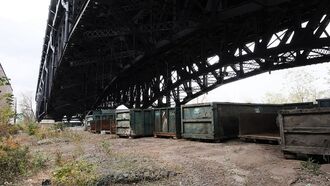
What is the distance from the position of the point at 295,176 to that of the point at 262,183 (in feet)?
2.42

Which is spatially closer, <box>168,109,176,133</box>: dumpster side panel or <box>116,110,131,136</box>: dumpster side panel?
<box>168,109,176,133</box>: dumpster side panel

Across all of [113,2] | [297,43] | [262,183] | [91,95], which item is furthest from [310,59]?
[91,95]

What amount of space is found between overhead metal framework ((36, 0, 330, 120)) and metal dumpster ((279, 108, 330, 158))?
561cm

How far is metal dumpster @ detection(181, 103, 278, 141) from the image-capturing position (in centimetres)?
1180

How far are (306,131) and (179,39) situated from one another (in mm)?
9956

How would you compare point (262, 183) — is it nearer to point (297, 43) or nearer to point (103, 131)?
point (297, 43)

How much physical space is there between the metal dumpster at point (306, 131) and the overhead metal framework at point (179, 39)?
561cm

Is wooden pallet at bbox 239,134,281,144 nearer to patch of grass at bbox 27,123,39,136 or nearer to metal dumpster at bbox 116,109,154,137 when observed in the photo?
metal dumpster at bbox 116,109,154,137

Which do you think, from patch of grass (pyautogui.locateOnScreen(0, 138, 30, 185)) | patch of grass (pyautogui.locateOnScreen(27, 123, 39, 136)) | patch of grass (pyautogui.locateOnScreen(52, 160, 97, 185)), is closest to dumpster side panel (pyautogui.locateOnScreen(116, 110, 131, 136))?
patch of grass (pyautogui.locateOnScreen(27, 123, 39, 136))

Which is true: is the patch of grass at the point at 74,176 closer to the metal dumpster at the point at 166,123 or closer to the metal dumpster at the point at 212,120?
the metal dumpster at the point at 212,120

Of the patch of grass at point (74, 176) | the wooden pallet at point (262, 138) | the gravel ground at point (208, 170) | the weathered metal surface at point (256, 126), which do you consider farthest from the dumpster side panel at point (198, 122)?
the patch of grass at point (74, 176)

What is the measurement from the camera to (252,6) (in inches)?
488

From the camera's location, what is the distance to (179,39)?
53.8 ft

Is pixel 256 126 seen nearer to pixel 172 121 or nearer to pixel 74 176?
pixel 172 121
